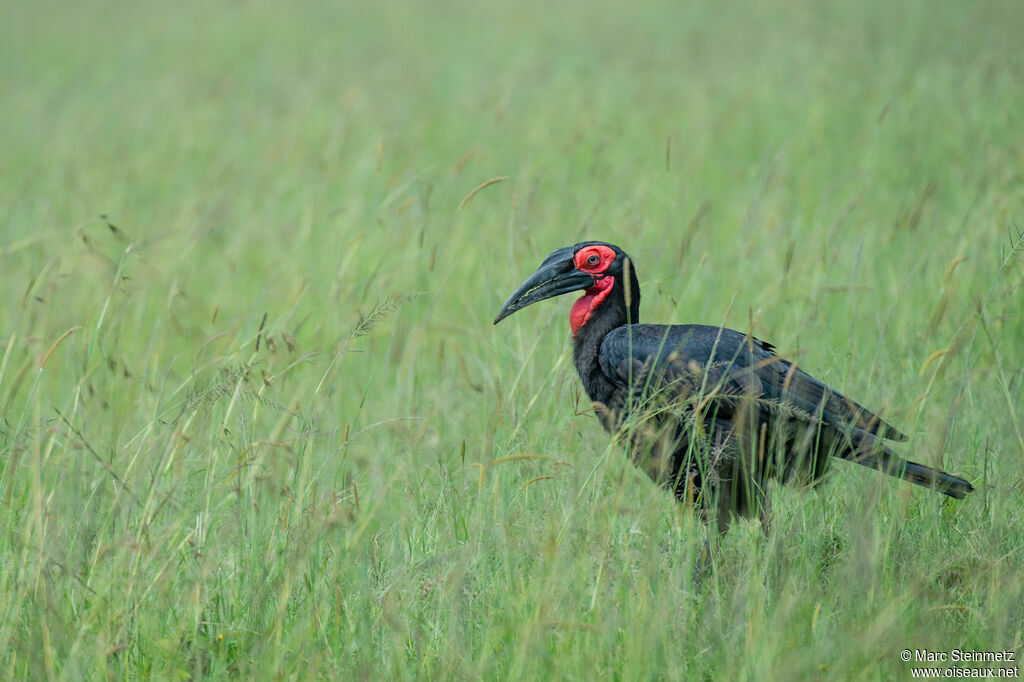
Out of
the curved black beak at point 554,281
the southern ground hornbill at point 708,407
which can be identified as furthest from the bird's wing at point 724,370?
the curved black beak at point 554,281

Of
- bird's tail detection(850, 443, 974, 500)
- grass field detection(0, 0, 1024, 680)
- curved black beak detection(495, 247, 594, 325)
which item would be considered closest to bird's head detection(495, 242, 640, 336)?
curved black beak detection(495, 247, 594, 325)

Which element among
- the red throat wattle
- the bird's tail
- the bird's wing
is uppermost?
the red throat wattle

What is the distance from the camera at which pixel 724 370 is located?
9.75 feet

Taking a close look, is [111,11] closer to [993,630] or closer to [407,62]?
[407,62]

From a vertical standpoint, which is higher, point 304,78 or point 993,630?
point 304,78

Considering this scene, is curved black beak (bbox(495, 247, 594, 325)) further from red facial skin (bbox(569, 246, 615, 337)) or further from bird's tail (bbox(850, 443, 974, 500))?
bird's tail (bbox(850, 443, 974, 500))

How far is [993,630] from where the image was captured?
2.23 m

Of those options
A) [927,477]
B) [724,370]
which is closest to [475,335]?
[724,370]

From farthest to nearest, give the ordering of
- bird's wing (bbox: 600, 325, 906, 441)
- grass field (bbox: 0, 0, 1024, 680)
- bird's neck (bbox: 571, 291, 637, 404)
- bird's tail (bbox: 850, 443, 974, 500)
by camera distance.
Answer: bird's neck (bbox: 571, 291, 637, 404) → bird's wing (bbox: 600, 325, 906, 441) → bird's tail (bbox: 850, 443, 974, 500) → grass field (bbox: 0, 0, 1024, 680)

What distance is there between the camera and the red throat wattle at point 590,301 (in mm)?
3387

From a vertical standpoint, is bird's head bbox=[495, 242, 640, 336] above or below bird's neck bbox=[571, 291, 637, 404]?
above

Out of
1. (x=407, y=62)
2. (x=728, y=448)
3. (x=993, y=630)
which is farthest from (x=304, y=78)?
(x=993, y=630)

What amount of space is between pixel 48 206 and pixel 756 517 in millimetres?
5457

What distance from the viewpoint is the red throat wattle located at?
339 centimetres
